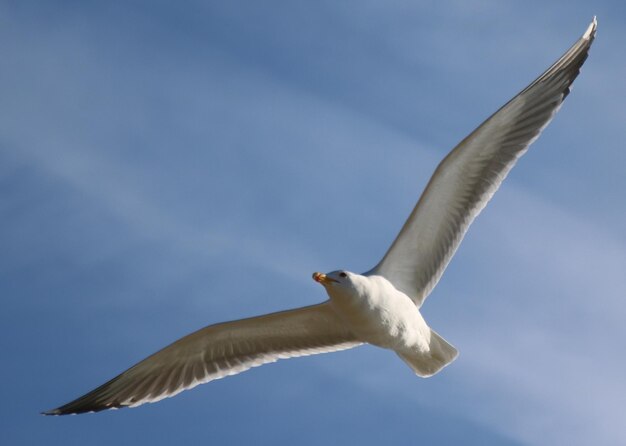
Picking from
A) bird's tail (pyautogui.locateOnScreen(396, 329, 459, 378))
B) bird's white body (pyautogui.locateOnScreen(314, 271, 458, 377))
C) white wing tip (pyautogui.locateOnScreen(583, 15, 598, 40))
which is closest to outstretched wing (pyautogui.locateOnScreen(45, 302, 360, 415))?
bird's white body (pyautogui.locateOnScreen(314, 271, 458, 377))

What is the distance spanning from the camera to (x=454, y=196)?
8828 millimetres

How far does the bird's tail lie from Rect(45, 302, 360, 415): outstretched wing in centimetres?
64

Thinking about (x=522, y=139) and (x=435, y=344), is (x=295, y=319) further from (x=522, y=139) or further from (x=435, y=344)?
(x=522, y=139)

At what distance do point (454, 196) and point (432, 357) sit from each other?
1.53 meters

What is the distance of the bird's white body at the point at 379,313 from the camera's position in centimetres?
796

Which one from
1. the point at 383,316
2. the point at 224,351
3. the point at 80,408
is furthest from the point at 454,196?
the point at 80,408

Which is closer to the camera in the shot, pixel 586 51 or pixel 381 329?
pixel 381 329

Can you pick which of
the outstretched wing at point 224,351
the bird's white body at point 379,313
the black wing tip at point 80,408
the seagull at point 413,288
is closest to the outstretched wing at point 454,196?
the seagull at point 413,288

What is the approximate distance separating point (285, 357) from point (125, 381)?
1.65 metres

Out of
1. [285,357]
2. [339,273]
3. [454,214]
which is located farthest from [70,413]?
[454,214]

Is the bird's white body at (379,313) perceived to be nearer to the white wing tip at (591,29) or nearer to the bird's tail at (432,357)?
the bird's tail at (432,357)

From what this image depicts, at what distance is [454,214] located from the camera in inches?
350

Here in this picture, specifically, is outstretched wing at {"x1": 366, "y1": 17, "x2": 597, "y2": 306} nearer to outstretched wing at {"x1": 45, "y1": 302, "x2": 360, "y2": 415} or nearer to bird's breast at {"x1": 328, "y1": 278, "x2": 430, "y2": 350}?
bird's breast at {"x1": 328, "y1": 278, "x2": 430, "y2": 350}

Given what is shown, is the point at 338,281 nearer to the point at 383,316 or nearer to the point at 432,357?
the point at 383,316
